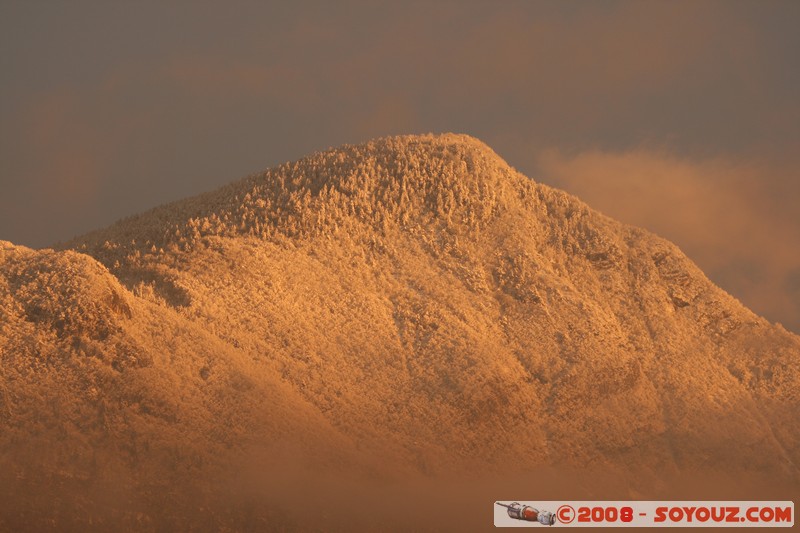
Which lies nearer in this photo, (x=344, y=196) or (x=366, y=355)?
(x=366, y=355)

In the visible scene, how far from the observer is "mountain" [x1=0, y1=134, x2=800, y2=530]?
3681cm

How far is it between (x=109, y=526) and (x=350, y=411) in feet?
31.7

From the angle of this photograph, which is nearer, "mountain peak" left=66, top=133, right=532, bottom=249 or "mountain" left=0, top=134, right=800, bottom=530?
"mountain" left=0, top=134, right=800, bottom=530

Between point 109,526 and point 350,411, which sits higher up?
point 350,411

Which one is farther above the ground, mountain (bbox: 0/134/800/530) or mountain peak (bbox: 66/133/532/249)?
mountain peak (bbox: 66/133/532/249)

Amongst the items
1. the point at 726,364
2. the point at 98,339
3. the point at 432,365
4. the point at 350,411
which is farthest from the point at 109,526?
the point at 726,364

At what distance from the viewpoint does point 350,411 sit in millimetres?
41812

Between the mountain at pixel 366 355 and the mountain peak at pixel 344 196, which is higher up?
the mountain peak at pixel 344 196

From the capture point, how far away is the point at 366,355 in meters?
44.5

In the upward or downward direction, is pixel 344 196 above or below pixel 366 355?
above

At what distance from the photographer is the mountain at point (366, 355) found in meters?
36.8

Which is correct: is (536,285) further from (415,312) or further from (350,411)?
(350,411)

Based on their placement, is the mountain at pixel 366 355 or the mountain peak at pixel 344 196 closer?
the mountain at pixel 366 355

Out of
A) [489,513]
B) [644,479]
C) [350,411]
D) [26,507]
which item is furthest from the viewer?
→ [644,479]
